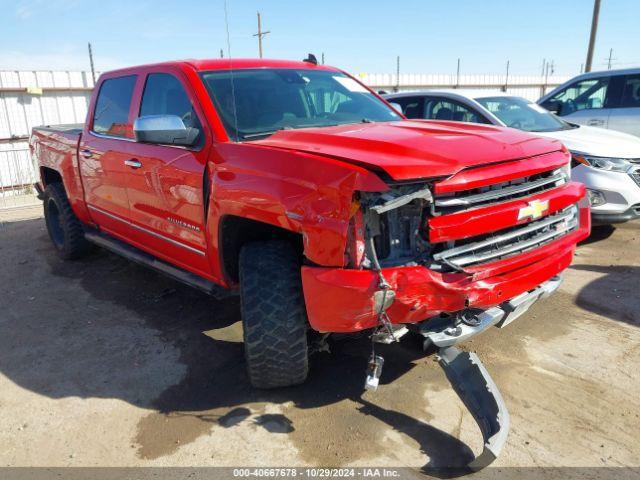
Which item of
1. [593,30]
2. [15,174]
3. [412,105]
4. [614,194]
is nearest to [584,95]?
[412,105]

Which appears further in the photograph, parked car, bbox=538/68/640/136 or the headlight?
parked car, bbox=538/68/640/136

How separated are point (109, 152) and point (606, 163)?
5.06m

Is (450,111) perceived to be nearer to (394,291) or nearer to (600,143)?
(600,143)

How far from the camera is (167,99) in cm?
377

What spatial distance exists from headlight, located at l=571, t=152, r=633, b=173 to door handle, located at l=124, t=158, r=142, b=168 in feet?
14.8

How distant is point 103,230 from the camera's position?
5039 millimetres

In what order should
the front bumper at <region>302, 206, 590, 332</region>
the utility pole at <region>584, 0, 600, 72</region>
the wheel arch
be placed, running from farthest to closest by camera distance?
the utility pole at <region>584, 0, 600, 72</region> → the wheel arch → the front bumper at <region>302, 206, 590, 332</region>

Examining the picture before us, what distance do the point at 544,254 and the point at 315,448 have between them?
163 cm

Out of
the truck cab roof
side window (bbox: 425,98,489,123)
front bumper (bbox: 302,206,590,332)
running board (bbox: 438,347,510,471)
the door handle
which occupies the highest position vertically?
the truck cab roof

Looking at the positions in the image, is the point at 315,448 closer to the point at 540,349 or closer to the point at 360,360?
the point at 360,360

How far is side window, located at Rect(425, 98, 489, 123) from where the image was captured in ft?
21.1

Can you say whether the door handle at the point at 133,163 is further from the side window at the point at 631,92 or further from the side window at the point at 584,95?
the side window at the point at 631,92

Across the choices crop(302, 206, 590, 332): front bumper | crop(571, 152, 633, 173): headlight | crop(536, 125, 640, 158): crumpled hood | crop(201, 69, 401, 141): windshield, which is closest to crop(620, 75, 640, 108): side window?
crop(536, 125, 640, 158): crumpled hood

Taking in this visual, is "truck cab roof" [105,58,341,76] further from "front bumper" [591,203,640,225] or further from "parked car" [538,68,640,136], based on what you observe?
"parked car" [538,68,640,136]
